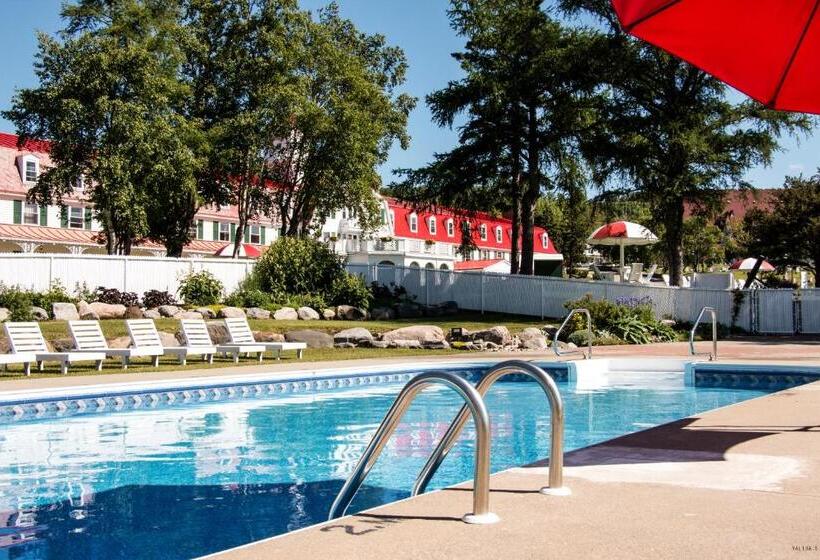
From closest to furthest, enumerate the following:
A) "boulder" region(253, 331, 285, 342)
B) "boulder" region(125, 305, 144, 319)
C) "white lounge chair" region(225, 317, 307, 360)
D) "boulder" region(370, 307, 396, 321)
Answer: "white lounge chair" region(225, 317, 307, 360) → "boulder" region(253, 331, 285, 342) → "boulder" region(125, 305, 144, 319) → "boulder" region(370, 307, 396, 321)

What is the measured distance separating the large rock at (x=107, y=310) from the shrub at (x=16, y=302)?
1.80 m

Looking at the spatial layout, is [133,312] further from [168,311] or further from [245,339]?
[245,339]

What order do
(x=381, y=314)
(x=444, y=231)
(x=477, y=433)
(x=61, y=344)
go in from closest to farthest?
(x=477, y=433) → (x=61, y=344) → (x=381, y=314) → (x=444, y=231)

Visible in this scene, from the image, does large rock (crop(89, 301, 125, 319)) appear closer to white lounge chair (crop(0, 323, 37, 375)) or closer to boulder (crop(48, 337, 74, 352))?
boulder (crop(48, 337, 74, 352))

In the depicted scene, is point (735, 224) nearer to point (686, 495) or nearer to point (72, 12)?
point (72, 12)

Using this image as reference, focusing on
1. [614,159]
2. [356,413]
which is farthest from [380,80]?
[356,413]

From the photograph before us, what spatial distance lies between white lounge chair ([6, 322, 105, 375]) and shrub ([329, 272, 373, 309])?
14.6 m

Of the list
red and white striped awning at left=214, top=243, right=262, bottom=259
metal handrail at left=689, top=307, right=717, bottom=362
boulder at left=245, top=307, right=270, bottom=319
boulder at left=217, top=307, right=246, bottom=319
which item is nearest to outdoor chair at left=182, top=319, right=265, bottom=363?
boulder at left=217, top=307, right=246, bottom=319

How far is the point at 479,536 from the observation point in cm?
422

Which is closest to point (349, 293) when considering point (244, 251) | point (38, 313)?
point (38, 313)

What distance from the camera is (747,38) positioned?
6359 mm

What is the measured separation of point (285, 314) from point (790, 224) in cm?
2018

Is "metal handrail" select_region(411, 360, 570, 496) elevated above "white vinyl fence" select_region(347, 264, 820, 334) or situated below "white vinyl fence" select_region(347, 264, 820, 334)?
below

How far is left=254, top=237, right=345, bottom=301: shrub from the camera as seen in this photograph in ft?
101
